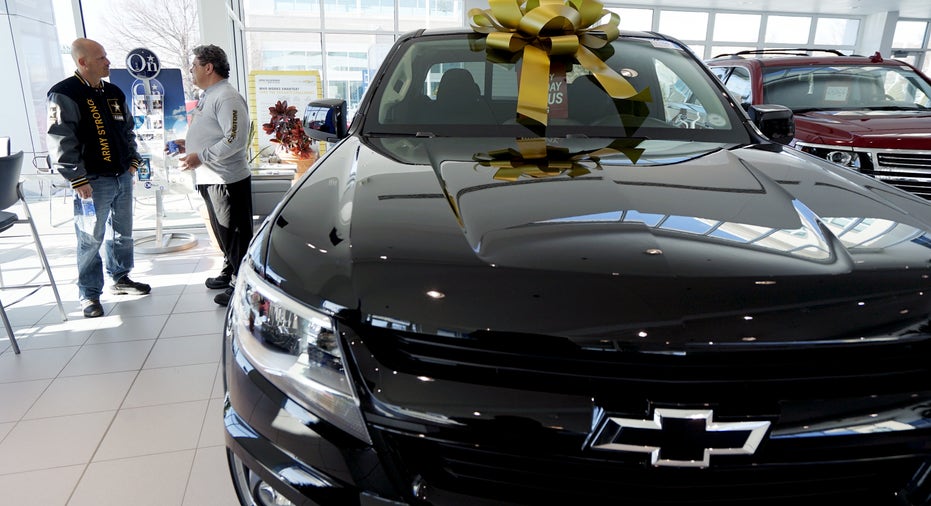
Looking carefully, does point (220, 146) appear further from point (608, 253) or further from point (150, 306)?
point (608, 253)

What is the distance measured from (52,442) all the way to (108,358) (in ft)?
2.38

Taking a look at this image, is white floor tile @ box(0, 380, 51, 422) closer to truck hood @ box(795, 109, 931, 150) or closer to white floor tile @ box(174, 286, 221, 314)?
white floor tile @ box(174, 286, 221, 314)

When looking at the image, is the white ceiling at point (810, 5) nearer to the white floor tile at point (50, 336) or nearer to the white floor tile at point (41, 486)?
the white floor tile at point (50, 336)

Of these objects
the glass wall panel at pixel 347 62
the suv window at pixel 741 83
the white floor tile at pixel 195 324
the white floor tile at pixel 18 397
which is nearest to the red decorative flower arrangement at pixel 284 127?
the white floor tile at pixel 195 324

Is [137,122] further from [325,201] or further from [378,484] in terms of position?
[378,484]

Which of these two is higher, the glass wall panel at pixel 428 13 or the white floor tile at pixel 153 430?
the glass wall panel at pixel 428 13

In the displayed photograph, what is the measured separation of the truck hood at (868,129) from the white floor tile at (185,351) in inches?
149

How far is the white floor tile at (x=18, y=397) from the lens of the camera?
2302 mm

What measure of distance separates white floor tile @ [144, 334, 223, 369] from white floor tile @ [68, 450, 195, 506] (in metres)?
0.75

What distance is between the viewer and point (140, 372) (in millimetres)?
2625

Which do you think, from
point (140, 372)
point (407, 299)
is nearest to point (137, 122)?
point (140, 372)

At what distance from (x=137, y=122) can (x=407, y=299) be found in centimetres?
492

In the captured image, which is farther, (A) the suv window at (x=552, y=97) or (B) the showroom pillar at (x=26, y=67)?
(B) the showroom pillar at (x=26, y=67)

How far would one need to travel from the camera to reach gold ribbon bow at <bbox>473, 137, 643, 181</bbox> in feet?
3.94
